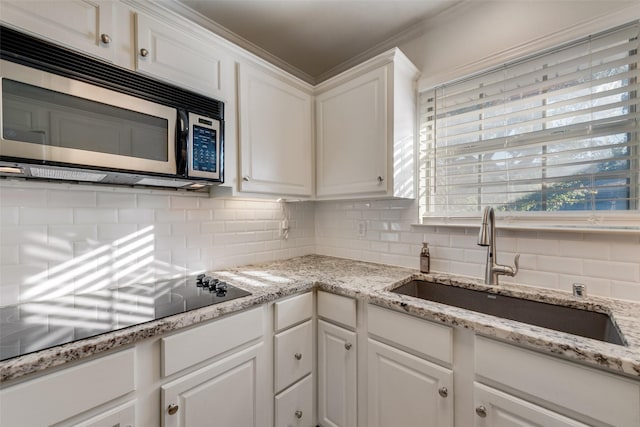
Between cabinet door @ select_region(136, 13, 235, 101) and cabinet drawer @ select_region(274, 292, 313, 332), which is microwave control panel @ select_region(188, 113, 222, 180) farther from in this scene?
cabinet drawer @ select_region(274, 292, 313, 332)

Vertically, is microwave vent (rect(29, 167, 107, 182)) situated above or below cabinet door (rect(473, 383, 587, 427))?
above

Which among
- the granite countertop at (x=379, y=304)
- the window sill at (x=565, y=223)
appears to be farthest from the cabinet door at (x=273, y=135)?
the window sill at (x=565, y=223)

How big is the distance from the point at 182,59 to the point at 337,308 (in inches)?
56.8

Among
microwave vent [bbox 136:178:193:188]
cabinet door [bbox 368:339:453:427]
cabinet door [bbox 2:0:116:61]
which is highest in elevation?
cabinet door [bbox 2:0:116:61]

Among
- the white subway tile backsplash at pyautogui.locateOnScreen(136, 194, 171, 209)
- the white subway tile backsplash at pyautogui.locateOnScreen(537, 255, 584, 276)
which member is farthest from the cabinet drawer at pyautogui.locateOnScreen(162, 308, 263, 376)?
the white subway tile backsplash at pyautogui.locateOnScreen(537, 255, 584, 276)

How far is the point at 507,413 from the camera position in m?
0.93

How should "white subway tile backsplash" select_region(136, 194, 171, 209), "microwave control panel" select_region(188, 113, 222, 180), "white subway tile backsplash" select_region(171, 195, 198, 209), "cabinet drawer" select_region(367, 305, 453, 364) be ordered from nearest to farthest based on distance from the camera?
"cabinet drawer" select_region(367, 305, 453, 364), "microwave control panel" select_region(188, 113, 222, 180), "white subway tile backsplash" select_region(136, 194, 171, 209), "white subway tile backsplash" select_region(171, 195, 198, 209)

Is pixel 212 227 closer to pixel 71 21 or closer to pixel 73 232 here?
pixel 73 232

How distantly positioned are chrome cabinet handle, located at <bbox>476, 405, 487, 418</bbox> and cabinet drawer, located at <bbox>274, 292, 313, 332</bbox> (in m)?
0.82

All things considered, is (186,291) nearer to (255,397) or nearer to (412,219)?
(255,397)

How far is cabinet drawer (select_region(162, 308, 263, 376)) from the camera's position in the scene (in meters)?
0.97

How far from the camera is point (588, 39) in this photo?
1.26m

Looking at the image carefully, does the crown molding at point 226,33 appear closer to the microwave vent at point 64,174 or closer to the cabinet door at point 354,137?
the cabinet door at point 354,137

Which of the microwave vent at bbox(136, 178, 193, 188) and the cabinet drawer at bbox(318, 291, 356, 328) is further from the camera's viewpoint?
the cabinet drawer at bbox(318, 291, 356, 328)
